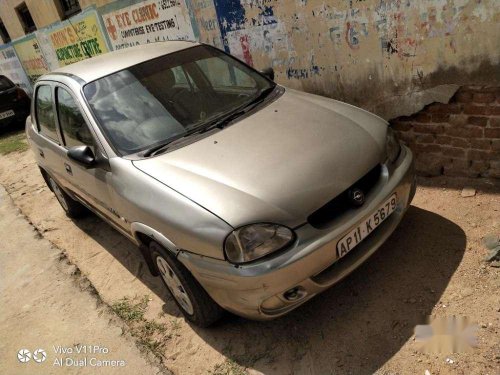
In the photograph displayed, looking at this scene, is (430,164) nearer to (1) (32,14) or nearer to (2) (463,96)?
(2) (463,96)

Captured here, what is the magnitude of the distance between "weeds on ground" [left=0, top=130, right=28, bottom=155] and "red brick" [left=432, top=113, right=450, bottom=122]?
8.18 metres

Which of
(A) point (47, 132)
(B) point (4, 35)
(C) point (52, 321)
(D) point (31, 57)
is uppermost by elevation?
(B) point (4, 35)

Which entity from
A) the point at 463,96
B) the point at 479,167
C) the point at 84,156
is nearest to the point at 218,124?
the point at 84,156

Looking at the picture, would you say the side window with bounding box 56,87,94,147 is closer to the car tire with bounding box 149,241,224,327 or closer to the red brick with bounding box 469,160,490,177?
the car tire with bounding box 149,241,224,327

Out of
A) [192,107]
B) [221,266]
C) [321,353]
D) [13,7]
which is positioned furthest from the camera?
[13,7]

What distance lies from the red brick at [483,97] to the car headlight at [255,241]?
2029 mm

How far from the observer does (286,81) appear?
4.75m

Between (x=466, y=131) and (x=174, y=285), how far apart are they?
2543 millimetres

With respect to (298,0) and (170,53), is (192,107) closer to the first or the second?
(170,53)

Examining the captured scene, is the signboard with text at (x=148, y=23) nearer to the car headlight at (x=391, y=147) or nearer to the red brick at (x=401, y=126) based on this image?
the red brick at (x=401, y=126)

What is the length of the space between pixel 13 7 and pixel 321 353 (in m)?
13.3

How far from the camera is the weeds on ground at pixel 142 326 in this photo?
110 inches

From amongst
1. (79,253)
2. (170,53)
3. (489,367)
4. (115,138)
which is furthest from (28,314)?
(489,367)

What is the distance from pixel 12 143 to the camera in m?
9.70
